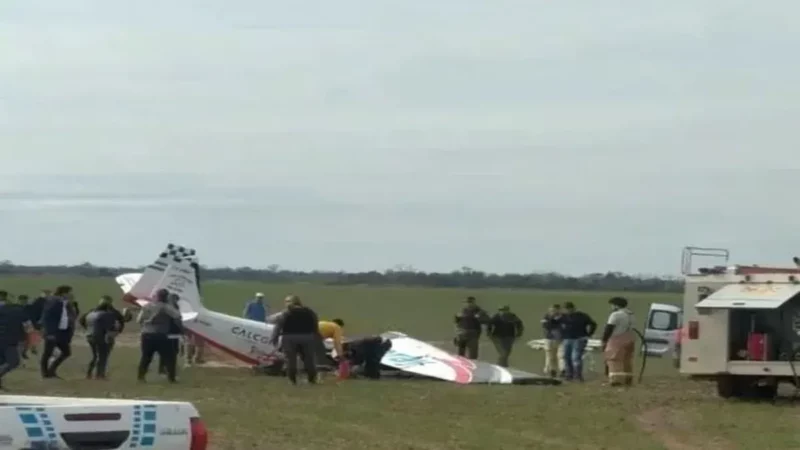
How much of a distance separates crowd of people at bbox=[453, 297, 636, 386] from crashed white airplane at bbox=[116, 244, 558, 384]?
883 millimetres

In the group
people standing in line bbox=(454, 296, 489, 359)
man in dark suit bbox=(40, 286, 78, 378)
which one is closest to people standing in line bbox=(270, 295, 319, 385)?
man in dark suit bbox=(40, 286, 78, 378)

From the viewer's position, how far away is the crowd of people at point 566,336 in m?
23.7

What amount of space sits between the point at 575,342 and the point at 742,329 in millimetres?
5183

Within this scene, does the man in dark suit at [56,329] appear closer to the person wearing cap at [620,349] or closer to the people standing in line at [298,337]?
the people standing in line at [298,337]

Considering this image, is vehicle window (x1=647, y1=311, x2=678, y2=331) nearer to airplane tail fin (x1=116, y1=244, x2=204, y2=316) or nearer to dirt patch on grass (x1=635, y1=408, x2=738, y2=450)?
airplane tail fin (x1=116, y1=244, x2=204, y2=316)

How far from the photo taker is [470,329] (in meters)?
28.8

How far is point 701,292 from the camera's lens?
21.2m

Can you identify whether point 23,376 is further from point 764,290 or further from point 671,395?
point 764,290

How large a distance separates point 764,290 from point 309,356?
6865 millimetres

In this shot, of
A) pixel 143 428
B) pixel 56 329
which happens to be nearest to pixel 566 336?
pixel 56 329

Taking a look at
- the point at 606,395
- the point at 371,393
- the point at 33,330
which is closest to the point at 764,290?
the point at 606,395

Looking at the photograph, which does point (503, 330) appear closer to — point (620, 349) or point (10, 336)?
point (620, 349)

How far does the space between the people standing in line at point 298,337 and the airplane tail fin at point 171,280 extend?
5080mm

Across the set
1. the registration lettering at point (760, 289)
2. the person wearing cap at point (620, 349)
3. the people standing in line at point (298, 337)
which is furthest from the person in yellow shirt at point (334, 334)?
the registration lettering at point (760, 289)
